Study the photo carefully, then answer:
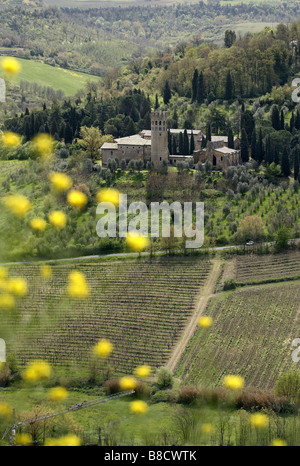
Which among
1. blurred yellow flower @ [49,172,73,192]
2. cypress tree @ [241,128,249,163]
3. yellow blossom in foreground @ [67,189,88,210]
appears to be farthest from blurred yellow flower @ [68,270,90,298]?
cypress tree @ [241,128,249,163]

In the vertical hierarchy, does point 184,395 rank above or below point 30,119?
below

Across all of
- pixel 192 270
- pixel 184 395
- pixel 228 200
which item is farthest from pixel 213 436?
pixel 228 200

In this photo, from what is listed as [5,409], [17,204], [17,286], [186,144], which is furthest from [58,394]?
[186,144]

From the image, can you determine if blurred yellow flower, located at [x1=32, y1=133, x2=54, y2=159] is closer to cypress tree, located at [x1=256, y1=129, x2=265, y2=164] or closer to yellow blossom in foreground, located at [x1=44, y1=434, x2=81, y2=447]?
cypress tree, located at [x1=256, y1=129, x2=265, y2=164]

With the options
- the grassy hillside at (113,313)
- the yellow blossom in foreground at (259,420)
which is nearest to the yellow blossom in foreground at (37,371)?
the grassy hillside at (113,313)

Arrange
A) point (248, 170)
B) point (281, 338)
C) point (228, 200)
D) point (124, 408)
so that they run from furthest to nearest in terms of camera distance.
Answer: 1. point (248, 170)
2. point (228, 200)
3. point (281, 338)
4. point (124, 408)

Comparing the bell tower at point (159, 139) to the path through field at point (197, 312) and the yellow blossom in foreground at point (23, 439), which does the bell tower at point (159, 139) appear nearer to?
the path through field at point (197, 312)

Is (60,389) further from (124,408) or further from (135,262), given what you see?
(135,262)
